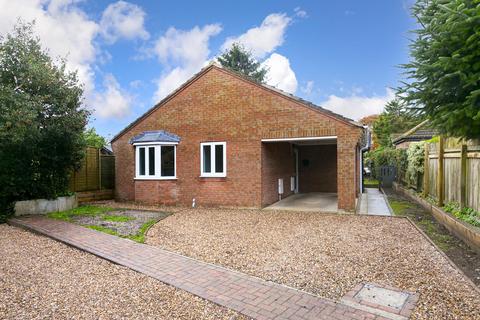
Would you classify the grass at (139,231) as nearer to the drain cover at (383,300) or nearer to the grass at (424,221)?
the drain cover at (383,300)

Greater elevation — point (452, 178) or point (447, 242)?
point (452, 178)

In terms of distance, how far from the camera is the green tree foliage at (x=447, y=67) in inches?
241

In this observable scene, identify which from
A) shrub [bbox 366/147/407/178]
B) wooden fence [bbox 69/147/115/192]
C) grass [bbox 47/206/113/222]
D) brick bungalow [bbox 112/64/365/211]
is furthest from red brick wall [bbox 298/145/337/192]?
grass [bbox 47/206/113/222]

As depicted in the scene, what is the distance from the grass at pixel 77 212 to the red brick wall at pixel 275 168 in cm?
621

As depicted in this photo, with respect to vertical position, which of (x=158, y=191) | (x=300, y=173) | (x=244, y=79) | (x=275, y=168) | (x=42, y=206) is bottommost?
(x=42, y=206)


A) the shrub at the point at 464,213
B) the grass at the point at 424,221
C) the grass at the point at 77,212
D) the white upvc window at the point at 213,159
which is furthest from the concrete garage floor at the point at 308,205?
the grass at the point at 77,212

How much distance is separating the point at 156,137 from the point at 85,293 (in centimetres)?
949

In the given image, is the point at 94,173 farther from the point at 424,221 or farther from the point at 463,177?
the point at 463,177

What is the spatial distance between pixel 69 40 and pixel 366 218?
12.9 meters

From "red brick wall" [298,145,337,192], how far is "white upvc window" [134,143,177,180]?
25.4 ft

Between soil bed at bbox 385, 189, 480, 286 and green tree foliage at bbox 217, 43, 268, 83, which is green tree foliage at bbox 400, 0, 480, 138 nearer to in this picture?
soil bed at bbox 385, 189, 480, 286

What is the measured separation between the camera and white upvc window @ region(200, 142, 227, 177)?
12.8m

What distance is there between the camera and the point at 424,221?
9445 millimetres

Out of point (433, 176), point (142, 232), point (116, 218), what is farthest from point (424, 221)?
point (116, 218)
